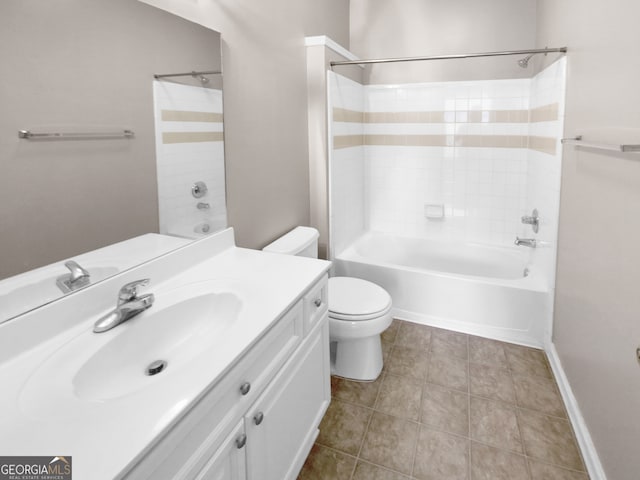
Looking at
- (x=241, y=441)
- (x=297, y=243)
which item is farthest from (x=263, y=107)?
(x=241, y=441)

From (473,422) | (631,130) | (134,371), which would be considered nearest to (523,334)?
(473,422)

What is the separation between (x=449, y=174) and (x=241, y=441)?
9.59ft

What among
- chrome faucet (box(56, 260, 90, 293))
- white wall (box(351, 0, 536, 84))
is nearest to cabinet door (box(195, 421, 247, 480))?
chrome faucet (box(56, 260, 90, 293))

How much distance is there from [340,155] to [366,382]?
5.39 feet

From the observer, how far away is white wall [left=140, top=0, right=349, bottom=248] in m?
1.90

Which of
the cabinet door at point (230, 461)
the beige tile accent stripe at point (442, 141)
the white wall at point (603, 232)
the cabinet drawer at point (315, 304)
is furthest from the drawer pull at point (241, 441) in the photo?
the beige tile accent stripe at point (442, 141)

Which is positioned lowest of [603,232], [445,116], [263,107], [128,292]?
[128,292]

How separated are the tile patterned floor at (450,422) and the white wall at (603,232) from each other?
0.20 meters

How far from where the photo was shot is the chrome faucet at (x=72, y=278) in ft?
3.87

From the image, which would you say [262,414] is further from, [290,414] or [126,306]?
[126,306]

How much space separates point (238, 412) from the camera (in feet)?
3.53

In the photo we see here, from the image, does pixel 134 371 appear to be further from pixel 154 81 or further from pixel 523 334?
pixel 523 334

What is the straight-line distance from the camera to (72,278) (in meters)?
1.20

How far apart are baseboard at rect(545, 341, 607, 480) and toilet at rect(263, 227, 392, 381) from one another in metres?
0.97
